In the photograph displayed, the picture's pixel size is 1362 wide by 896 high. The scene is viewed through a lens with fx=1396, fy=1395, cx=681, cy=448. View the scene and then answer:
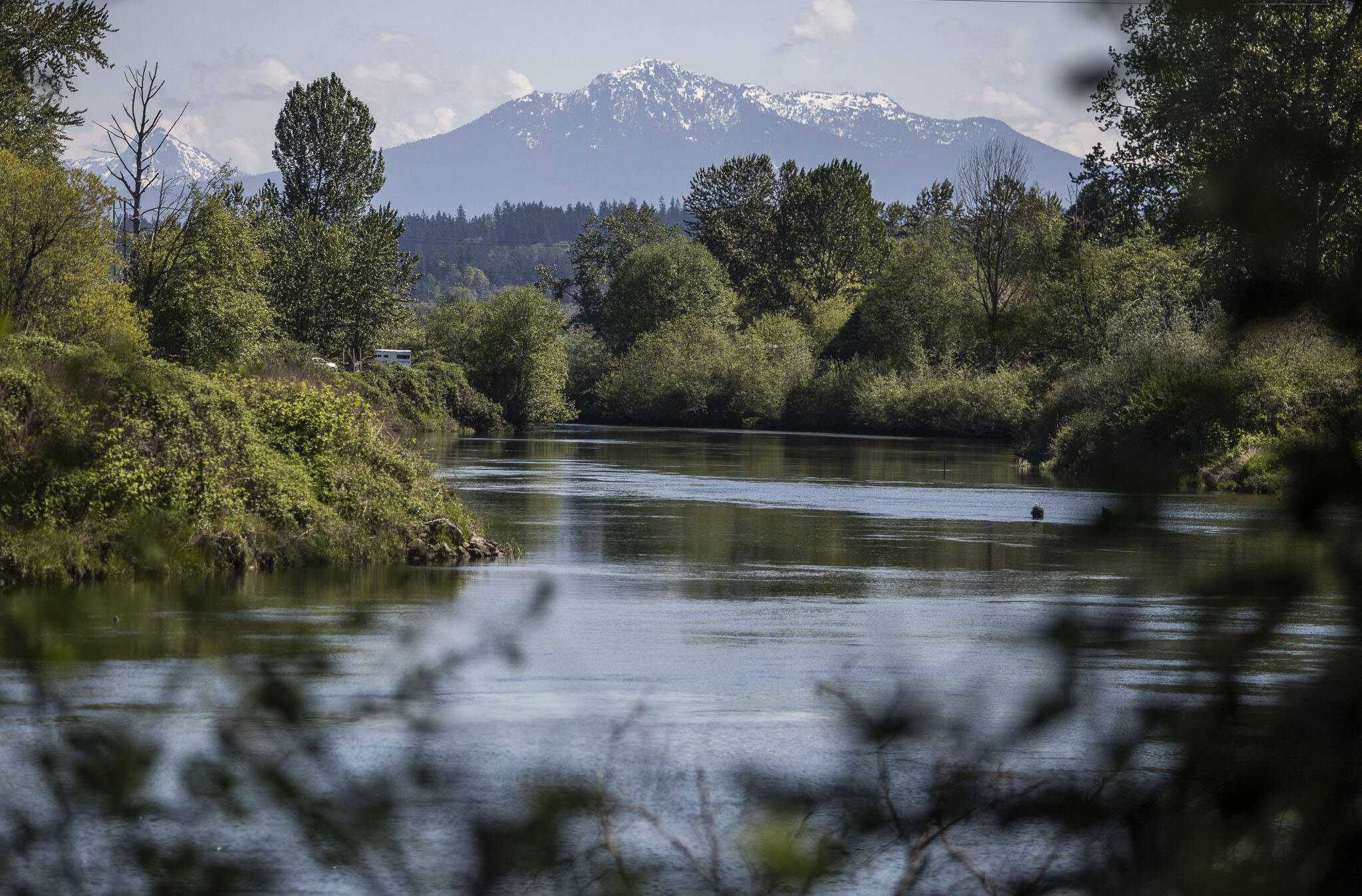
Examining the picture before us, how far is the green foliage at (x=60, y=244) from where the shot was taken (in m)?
39.4

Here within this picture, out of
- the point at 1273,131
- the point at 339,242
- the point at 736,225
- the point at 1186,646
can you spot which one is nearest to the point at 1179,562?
the point at 1186,646

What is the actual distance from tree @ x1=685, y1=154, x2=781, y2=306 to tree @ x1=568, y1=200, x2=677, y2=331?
24.3 feet

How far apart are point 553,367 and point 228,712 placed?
271 feet

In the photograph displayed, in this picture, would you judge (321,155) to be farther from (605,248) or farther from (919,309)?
(605,248)

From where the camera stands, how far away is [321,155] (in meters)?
77.1

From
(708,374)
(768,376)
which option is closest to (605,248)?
(708,374)

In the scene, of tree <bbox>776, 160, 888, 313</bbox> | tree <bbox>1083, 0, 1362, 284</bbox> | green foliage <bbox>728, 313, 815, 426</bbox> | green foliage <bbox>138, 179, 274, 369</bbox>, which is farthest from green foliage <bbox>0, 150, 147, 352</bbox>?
tree <bbox>776, 160, 888, 313</bbox>

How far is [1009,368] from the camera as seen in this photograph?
82.9 m

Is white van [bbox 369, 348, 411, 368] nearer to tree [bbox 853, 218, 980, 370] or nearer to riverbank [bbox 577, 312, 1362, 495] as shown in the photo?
riverbank [bbox 577, 312, 1362, 495]

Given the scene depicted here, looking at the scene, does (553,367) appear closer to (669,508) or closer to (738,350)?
(738,350)

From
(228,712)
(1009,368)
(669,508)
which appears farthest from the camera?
(1009,368)

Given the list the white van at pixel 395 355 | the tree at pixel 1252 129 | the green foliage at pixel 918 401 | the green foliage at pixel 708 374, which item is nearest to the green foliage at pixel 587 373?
the green foliage at pixel 708 374

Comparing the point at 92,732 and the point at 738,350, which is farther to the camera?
the point at 738,350

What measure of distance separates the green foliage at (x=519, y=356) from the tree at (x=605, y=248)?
37282 millimetres
